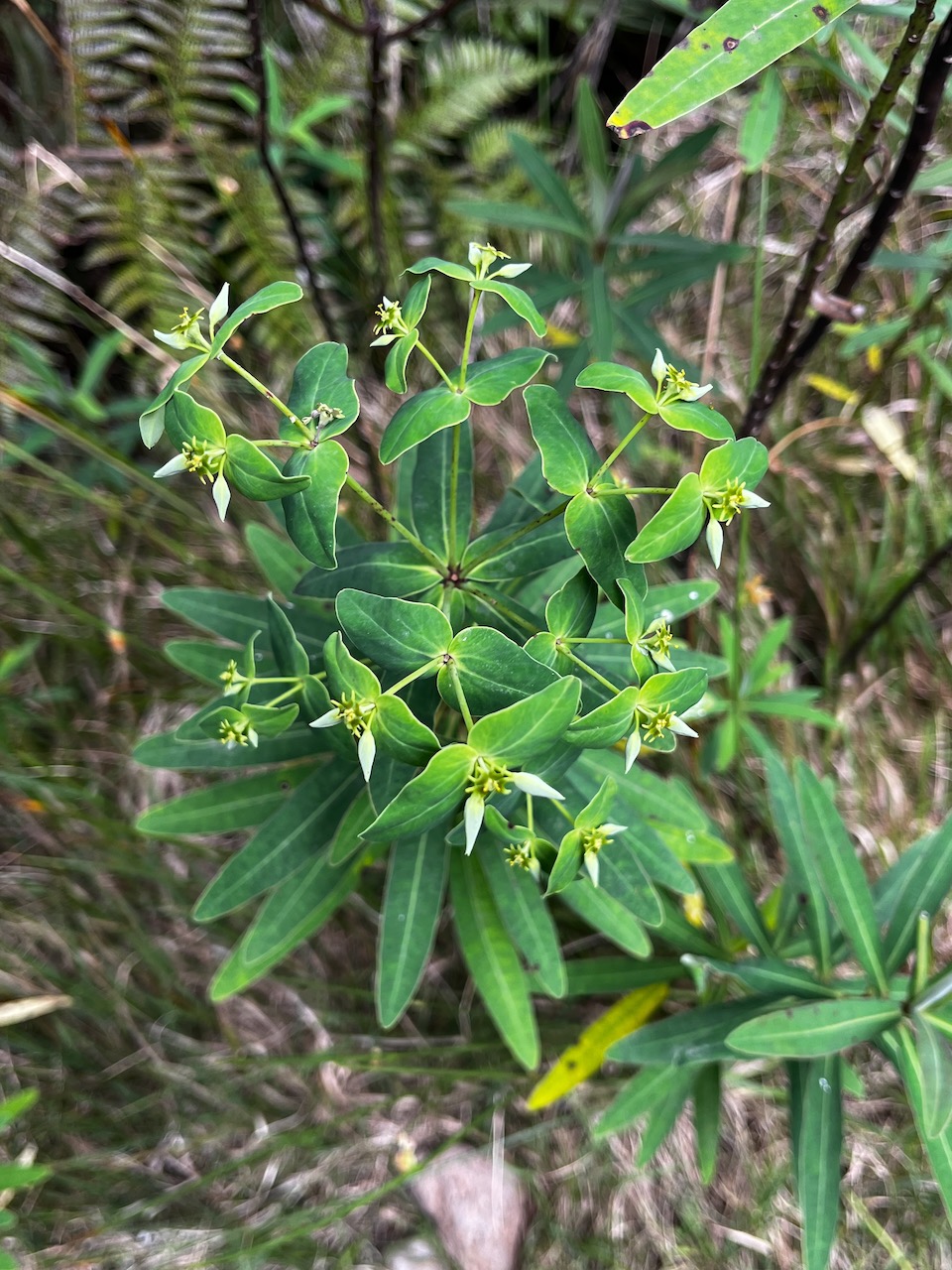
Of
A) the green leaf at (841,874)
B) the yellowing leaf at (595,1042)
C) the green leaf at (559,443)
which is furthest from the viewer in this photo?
the yellowing leaf at (595,1042)

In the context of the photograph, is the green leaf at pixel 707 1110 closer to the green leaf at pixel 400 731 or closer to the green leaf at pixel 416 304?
the green leaf at pixel 400 731

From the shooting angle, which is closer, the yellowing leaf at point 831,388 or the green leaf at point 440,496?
the green leaf at point 440,496

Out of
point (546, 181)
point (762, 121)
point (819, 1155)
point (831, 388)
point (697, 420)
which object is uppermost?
point (546, 181)

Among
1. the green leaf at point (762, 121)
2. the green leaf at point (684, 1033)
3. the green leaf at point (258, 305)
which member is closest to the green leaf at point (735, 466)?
the green leaf at point (258, 305)

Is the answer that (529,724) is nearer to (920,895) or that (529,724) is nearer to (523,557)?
(523,557)

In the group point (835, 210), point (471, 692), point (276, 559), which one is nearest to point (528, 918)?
point (471, 692)

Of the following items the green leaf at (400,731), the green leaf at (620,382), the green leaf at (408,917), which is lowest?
the green leaf at (408,917)
